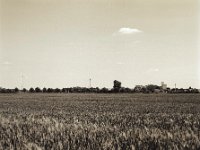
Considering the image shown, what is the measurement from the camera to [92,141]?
26.3 feet

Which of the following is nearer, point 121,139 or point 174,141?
point 174,141

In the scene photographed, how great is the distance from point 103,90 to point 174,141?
144169 mm

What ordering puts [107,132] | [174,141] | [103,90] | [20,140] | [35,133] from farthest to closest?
[103,90] → [35,133] → [107,132] → [20,140] → [174,141]

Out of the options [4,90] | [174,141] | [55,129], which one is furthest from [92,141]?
[4,90]

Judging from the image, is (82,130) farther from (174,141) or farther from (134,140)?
(174,141)

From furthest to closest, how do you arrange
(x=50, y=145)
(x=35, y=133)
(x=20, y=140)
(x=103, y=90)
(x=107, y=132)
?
(x=103, y=90) → (x=35, y=133) → (x=107, y=132) → (x=20, y=140) → (x=50, y=145)

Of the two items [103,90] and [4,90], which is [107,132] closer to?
[103,90]

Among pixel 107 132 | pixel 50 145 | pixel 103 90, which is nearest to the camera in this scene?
pixel 50 145

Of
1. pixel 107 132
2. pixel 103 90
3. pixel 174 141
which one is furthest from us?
pixel 103 90

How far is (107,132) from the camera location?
924cm

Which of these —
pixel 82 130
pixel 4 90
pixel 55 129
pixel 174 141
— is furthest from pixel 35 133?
pixel 4 90

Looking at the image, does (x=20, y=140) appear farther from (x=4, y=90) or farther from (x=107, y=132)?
(x=4, y=90)

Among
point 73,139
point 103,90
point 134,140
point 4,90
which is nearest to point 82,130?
point 73,139

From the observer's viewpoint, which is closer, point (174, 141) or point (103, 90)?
point (174, 141)
